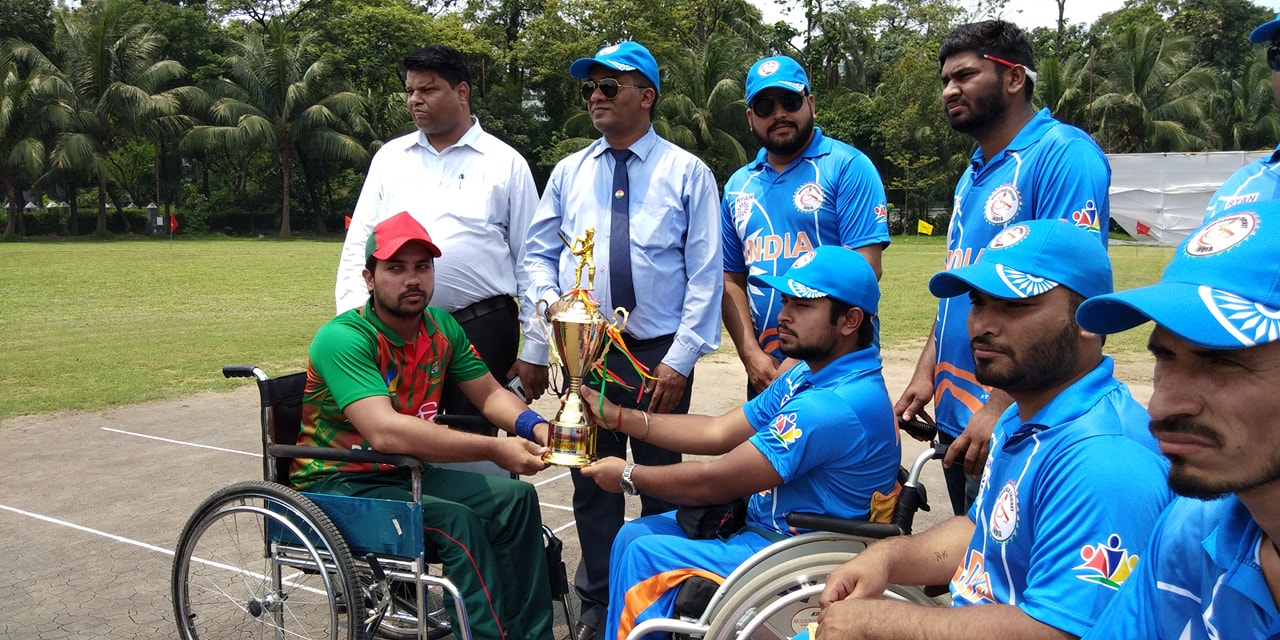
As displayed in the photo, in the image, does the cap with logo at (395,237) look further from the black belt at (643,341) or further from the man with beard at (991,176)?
the man with beard at (991,176)

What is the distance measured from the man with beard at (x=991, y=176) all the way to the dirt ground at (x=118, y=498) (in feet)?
6.03

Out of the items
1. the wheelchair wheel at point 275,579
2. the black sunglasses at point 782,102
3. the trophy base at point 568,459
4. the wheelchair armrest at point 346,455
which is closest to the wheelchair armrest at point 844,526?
the trophy base at point 568,459

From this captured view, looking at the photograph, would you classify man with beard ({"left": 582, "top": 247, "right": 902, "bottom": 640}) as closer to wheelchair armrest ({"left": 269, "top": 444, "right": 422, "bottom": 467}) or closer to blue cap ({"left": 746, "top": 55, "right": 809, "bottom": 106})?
wheelchair armrest ({"left": 269, "top": 444, "right": 422, "bottom": 467})

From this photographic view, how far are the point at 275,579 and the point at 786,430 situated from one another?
1.81 metres

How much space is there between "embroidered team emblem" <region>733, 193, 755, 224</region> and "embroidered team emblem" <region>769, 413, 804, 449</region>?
5.33ft

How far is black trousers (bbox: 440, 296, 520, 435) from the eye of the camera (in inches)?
175

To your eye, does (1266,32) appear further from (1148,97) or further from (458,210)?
(1148,97)

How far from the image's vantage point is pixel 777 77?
4.13 meters

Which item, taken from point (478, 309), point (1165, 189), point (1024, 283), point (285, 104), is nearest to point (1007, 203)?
point (1024, 283)

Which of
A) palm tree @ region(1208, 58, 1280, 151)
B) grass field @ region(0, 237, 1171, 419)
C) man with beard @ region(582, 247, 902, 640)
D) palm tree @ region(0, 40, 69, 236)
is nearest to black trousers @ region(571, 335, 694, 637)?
man with beard @ region(582, 247, 902, 640)

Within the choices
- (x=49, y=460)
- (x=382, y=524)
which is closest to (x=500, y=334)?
(x=382, y=524)

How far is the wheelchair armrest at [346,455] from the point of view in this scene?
3207 mm

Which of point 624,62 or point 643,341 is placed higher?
point 624,62

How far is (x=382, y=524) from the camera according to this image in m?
3.18
